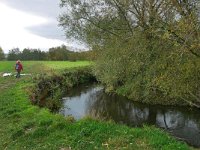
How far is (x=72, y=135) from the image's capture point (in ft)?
46.7

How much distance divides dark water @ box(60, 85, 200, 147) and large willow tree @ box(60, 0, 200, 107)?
1.51m

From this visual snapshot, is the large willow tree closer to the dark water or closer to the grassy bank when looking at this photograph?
the dark water

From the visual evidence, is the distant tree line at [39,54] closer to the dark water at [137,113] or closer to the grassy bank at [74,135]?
the dark water at [137,113]

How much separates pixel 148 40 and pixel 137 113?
8.32 m

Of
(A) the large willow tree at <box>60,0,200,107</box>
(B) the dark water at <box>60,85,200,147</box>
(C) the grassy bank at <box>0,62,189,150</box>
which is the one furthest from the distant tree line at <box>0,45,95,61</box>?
(C) the grassy bank at <box>0,62,189,150</box>

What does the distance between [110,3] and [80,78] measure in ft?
86.1

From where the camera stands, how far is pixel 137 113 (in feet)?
86.9

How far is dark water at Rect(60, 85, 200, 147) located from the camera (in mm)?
20906

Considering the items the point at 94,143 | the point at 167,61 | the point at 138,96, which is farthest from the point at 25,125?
the point at 138,96

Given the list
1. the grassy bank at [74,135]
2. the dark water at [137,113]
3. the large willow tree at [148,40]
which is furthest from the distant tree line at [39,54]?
the grassy bank at [74,135]

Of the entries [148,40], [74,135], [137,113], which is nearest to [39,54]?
[137,113]

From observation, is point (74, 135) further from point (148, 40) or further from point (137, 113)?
point (137, 113)

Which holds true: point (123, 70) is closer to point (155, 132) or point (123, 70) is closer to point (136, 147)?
point (155, 132)

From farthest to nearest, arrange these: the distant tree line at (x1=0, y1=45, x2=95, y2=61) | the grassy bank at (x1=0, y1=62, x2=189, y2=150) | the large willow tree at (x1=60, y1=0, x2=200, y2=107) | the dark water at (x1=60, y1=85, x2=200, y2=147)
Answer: the distant tree line at (x1=0, y1=45, x2=95, y2=61) < the dark water at (x1=60, y1=85, x2=200, y2=147) < the large willow tree at (x1=60, y1=0, x2=200, y2=107) < the grassy bank at (x1=0, y1=62, x2=189, y2=150)
